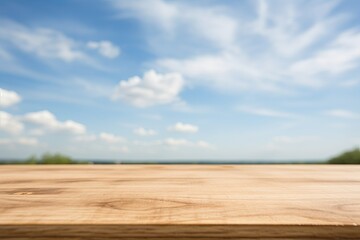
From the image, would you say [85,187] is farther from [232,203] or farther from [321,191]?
[321,191]

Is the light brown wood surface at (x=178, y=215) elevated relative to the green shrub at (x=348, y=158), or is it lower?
lower

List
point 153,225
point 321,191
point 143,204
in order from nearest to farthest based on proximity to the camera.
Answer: point 153,225 < point 143,204 < point 321,191

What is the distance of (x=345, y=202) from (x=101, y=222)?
0.44m

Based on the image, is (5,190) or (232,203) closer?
(232,203)

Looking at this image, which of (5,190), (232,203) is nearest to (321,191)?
(232,203)

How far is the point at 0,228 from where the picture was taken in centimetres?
48

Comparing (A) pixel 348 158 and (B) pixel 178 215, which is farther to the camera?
(A) pixel 348 158

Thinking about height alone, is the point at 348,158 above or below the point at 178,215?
above

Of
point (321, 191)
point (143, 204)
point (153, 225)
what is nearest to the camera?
point (153, 225)

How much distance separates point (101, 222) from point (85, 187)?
32 cm

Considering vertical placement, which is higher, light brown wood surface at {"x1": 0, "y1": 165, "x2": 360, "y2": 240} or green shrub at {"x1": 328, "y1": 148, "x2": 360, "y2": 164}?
green shrub at {"x1": 328, "y1": 148, "x2": 360, "y2": 164}

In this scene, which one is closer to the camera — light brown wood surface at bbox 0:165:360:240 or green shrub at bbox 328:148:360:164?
light brown wood surface at bbox 0:165:360:240

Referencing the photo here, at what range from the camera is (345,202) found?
61cm

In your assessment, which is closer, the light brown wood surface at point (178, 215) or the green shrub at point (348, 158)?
the light brown wood surface at point (178, 215)
